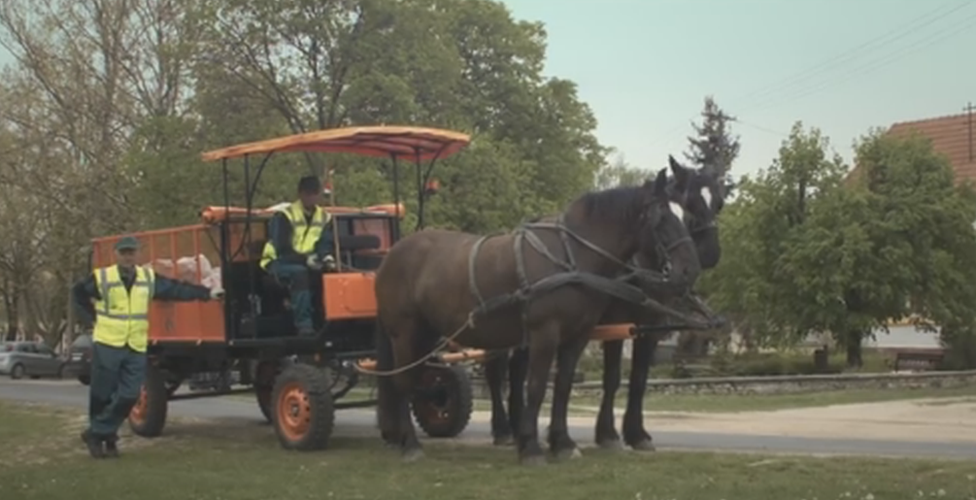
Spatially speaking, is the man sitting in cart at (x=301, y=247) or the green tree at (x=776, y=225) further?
the green tree at (x=776, y=225)

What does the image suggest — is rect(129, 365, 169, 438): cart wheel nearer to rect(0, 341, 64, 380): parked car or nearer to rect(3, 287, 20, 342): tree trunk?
rect(0, 341, 64, 380): parked car

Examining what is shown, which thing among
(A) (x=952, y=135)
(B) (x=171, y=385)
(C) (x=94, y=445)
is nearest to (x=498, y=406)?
(C) (x=94, y=445)

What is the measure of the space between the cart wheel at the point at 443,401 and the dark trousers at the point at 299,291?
1459mm

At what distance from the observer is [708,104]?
80.4 meters

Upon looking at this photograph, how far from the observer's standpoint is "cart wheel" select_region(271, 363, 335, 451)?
13.2 metres

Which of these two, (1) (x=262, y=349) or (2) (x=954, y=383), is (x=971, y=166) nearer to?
(2) (x=954, y=383)

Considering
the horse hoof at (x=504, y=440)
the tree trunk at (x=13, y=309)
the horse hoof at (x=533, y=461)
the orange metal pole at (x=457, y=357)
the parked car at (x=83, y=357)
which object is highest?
the tree trunk at (x=13, y=309)

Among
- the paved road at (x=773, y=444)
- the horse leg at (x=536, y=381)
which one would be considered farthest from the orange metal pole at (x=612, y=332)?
the paved road at (x=773, y=444)

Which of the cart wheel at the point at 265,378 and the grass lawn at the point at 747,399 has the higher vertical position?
the cart wheel at the point at 265,378

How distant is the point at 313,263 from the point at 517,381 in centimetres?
229

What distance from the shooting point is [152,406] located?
15.6 m

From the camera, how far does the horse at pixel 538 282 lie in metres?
11.3

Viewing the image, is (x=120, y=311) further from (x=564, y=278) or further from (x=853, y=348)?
(x=853, y=348)

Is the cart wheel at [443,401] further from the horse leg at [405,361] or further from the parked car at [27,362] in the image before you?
the parked car at [27,362]
